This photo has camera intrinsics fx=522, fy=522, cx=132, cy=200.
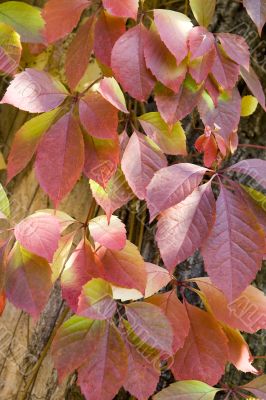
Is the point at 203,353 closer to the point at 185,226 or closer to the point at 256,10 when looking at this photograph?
the point at 185,226

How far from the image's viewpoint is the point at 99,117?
0.69 metres

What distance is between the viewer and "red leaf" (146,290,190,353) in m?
0.75

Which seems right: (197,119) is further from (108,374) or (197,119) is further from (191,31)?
(108,374)

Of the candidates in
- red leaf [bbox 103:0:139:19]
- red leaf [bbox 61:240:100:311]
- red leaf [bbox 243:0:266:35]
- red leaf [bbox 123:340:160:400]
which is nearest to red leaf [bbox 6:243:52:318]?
red leaf [bbox 61:240:100:311]

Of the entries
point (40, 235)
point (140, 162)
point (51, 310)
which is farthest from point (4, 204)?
point (51, 310)

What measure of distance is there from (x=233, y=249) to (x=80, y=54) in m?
0.38

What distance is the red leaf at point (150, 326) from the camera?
0.69 m

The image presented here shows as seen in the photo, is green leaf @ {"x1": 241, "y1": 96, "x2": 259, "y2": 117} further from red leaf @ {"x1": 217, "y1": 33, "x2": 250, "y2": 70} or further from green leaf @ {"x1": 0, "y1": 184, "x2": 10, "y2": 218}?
green leaf @ {"x1": 0, "y1": 184, "x2": 10, "y2": 218}

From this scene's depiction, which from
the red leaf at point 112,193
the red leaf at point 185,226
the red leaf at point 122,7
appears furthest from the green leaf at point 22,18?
the red leaf at point 185,226

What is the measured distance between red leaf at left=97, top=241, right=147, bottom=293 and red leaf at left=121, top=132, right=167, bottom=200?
0.30 feet

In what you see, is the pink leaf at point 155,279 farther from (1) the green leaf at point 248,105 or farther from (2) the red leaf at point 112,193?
(1) the green leaf at point 248,105

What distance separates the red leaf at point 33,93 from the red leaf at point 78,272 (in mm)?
205

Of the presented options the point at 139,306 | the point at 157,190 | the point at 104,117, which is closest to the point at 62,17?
the point at 104,117

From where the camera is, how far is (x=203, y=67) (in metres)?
0.73
